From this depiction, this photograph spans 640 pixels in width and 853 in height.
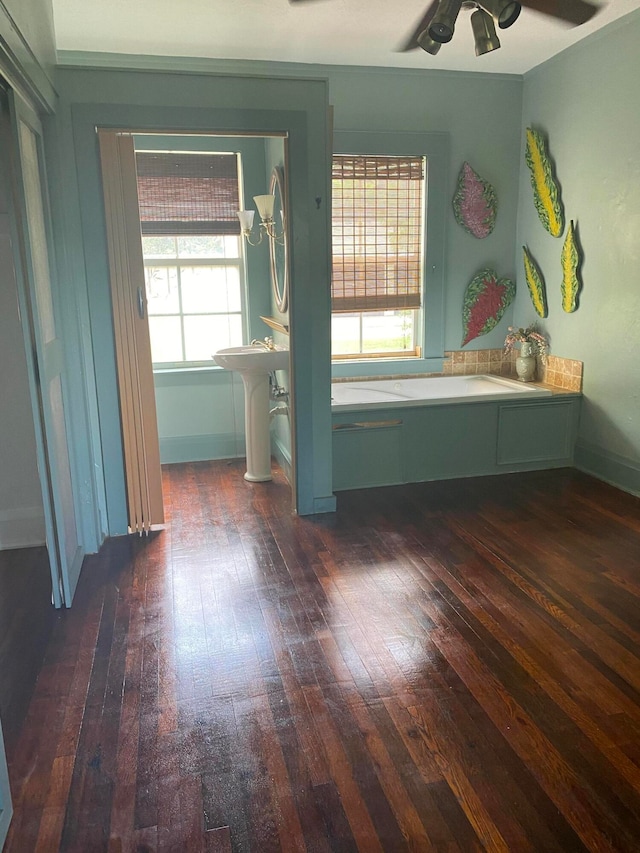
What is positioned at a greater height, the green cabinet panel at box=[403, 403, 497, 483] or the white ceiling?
the white ceiling

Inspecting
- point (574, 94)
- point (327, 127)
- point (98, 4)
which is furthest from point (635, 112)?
point (98, 4)

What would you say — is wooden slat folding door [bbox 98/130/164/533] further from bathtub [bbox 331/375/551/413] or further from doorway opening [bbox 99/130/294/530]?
bathtub [bbox 331/375/551/413]

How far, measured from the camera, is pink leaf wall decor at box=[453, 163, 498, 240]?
5.04 meters

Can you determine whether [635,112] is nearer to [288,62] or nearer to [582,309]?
[582,309]

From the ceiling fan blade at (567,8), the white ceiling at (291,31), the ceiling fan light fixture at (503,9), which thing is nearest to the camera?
the ceiling fan light fixture at (503,9)

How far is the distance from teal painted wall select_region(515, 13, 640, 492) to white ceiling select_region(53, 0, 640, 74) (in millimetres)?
225

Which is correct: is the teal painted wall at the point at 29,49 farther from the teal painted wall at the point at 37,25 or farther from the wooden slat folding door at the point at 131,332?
the wooden slat folding door at the point at 131,332

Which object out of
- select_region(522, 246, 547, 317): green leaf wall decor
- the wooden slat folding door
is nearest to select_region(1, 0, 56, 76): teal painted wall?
the wooden slat folding door

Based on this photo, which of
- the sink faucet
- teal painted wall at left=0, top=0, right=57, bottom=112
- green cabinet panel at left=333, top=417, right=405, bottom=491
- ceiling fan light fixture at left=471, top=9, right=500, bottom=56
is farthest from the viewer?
the sink faucet

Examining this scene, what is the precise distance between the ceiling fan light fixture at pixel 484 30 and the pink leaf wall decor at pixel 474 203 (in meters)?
2.01

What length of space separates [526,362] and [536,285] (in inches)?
23.5

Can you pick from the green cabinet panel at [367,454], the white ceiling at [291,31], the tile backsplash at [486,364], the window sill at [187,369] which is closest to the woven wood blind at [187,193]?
the white ceiling at [291,31]

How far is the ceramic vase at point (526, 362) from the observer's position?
500 centimetres

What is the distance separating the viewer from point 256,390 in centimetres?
441
